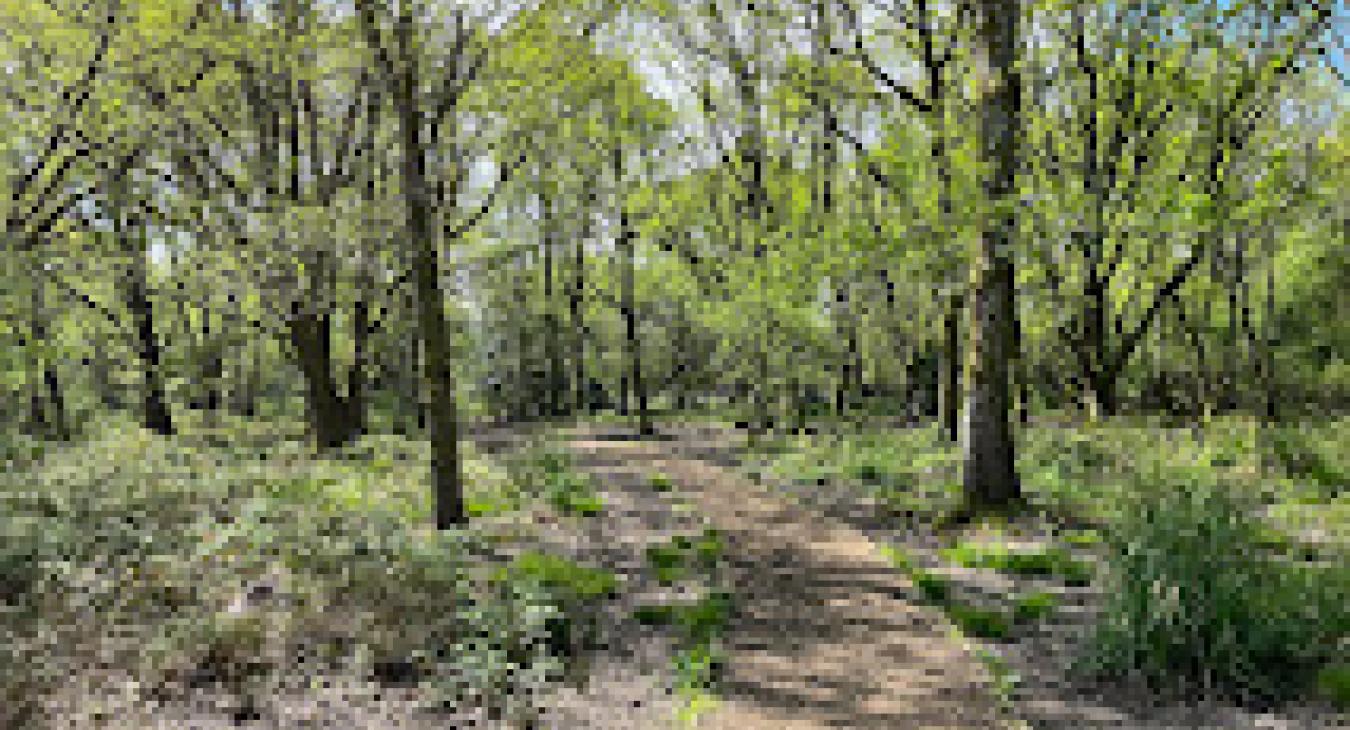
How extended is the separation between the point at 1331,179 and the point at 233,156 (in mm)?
29871

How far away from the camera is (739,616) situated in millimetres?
8344

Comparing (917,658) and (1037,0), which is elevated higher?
(1037,0)

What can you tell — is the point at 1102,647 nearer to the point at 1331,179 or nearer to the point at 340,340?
the point at 1331,179

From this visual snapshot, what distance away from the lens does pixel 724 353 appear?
3092 centimetres

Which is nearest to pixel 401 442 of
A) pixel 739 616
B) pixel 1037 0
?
pixel 739 616

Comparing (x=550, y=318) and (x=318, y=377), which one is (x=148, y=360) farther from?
(x=550, y=318)

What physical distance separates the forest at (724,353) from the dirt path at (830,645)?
58 mm

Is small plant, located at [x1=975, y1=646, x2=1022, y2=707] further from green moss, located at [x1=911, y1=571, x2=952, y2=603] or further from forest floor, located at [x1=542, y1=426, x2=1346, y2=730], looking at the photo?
green moss, located at [x1=911, y1=571, x2=952, y2=603]

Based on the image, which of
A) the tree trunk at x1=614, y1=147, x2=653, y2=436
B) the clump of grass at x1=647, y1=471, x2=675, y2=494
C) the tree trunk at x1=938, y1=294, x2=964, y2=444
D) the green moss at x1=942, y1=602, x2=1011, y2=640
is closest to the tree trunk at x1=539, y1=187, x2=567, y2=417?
the tree trunk at x1=614, y1=147, x2=653, y2=436

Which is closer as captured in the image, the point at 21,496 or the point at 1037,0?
the point at 21,496

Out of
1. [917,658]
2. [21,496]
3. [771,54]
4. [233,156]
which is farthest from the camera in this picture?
[771,54]

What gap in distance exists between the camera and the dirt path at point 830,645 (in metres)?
6.20

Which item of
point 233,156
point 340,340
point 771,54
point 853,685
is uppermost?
point 771,54

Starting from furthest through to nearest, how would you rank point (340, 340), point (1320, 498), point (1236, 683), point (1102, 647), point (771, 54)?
point (340, 340), point (771, 54), point (1320, 498), point (1102, 647), point (1236, 683)
